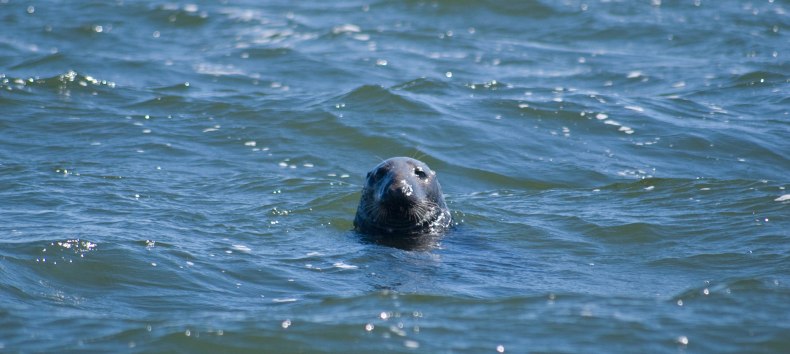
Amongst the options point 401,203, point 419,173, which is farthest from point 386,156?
point 401,203

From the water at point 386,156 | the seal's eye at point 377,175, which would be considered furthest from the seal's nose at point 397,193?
the water at point 386,156

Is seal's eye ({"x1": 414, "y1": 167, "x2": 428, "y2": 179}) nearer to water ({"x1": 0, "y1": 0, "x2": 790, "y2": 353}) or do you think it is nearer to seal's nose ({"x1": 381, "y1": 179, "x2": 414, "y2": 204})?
seal's nose ({"x1": 381, "y1": 179, "x2": 414, "y2": 204})

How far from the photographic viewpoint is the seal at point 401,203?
8.51 meters

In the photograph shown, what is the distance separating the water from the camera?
6.13 meters

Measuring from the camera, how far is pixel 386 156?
11.7m

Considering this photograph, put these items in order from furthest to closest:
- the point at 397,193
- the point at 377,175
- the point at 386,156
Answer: the point at 386,156 → the point at 377,175 → the point at 397,193

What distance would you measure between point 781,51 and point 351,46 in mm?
6417

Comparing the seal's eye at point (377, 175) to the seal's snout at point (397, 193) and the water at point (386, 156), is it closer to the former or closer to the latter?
the seal's snout at point (397, 193)

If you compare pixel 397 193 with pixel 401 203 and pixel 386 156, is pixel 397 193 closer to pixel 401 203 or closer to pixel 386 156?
pixel 401 203

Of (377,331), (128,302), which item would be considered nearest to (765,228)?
(377,331)

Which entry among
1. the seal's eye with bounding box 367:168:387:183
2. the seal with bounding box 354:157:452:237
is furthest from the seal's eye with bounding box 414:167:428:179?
the seal's eye with bounding box 367:168:387:183

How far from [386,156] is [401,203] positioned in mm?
3250

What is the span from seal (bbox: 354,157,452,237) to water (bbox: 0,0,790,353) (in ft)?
0.91

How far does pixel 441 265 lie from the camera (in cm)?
766
